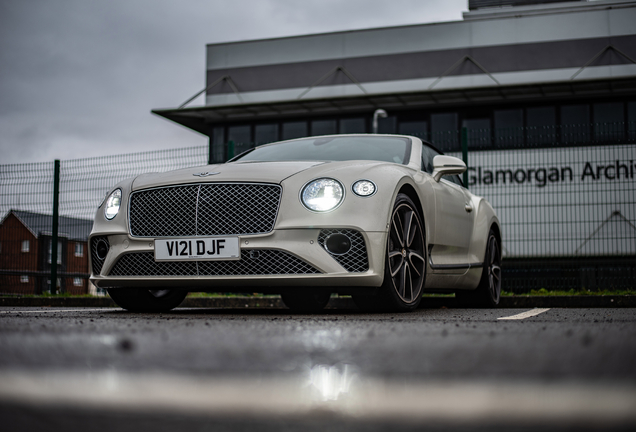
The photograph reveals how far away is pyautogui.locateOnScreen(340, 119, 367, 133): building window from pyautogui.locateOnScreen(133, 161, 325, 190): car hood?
16.0 meters

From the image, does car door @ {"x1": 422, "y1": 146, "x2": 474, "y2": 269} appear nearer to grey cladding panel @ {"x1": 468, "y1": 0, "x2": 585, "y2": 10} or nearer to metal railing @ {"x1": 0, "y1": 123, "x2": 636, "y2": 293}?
metal railing @ {"x1": 0, "y1": 123, "x2": 636, "y2": 293}

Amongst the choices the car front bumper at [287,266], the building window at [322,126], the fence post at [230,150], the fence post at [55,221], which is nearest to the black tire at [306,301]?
the car front bumper at [287,266]

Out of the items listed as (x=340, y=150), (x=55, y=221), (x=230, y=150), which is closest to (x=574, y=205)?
(x=230, y=150)

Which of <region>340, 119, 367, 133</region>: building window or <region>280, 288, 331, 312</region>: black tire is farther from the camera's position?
<region>340, 119, 367, 133</region>: building window

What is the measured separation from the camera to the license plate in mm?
4141

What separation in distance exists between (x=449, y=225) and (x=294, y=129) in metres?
16.3

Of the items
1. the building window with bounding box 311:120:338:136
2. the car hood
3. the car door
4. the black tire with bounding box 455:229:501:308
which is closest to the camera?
the car hood

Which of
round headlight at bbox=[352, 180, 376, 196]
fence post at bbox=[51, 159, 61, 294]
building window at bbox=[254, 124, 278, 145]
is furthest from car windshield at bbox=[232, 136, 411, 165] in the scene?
building window at bbox=[254, 124, 278, 145]

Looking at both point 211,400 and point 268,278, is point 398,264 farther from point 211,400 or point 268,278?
point 211,400

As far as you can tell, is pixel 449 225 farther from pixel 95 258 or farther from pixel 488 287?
pixel 95 258

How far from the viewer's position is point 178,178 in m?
4.50

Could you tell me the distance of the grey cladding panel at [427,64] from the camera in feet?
66.6

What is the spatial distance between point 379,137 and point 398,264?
1.65m

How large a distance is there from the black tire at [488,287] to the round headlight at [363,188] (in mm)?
2381
